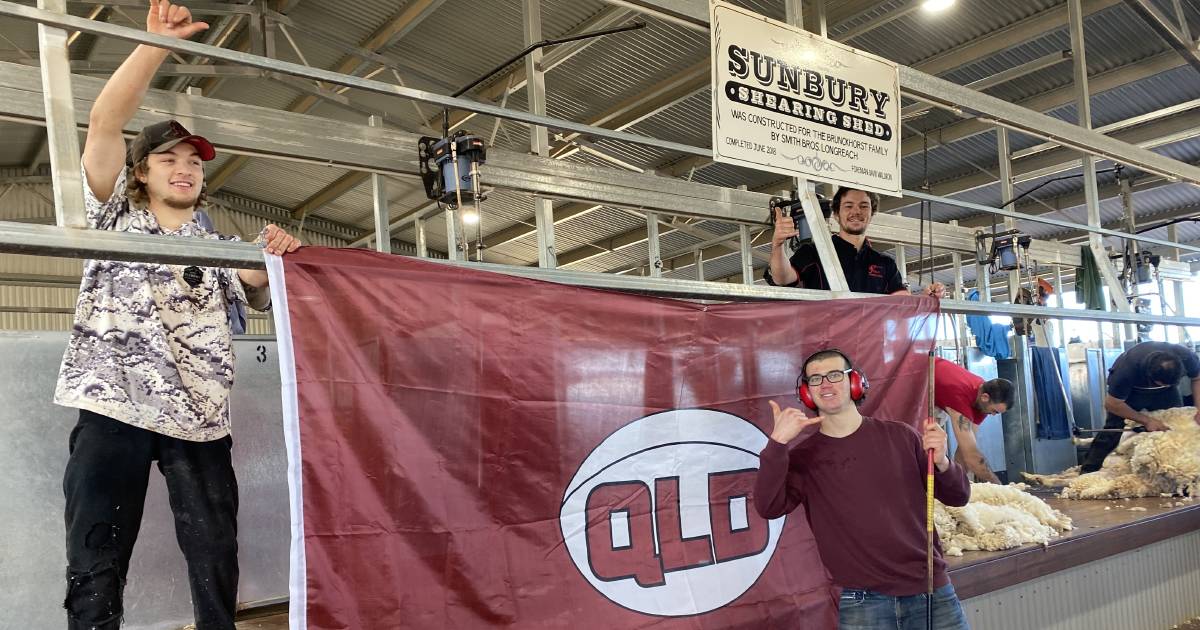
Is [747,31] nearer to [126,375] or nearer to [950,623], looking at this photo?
[950,623]

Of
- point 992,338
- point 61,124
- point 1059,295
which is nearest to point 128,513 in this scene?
point 61,124

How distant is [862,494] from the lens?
121 inches

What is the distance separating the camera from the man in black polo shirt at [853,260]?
4371 mm

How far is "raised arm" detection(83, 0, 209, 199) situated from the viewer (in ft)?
7.16

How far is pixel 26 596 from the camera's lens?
3271mm

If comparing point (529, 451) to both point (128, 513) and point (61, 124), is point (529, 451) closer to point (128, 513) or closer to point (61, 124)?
point (128, 513)

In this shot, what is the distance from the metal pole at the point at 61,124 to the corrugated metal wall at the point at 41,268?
1092 centimetres

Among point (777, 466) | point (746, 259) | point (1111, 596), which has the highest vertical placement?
point (746, 259)

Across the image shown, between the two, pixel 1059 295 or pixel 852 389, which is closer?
pixel 852 389

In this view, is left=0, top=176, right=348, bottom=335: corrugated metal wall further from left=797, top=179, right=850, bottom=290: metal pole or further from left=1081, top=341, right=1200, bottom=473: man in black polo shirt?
left=1081, top=341, right=1200, bottom=473: man in black polo shirt

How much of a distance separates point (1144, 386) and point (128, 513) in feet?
23.1

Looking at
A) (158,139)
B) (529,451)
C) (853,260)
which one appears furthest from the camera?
(853,260)

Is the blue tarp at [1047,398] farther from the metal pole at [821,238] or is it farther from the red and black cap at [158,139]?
the red and black cap at [158,139]

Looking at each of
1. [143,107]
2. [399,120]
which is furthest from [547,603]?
[399,120]
